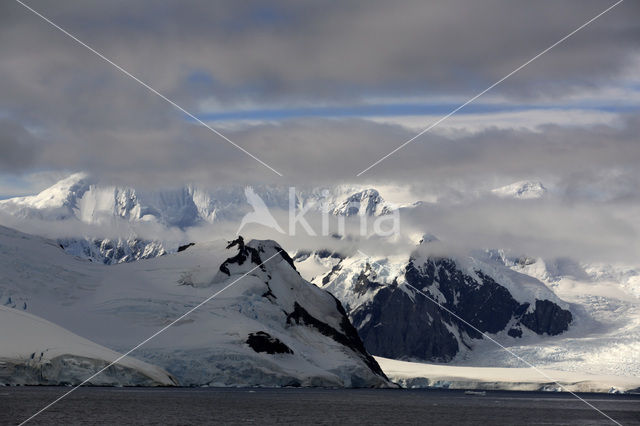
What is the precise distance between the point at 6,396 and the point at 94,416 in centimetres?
4370

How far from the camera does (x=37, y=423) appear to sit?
474ft

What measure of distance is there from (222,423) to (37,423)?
100ft

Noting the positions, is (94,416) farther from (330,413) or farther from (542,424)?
(542,424)

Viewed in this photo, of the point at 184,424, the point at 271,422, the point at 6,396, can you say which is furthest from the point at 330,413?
the point at 6,396

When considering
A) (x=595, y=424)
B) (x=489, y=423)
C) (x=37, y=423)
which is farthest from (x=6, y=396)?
(x=595, y=424)

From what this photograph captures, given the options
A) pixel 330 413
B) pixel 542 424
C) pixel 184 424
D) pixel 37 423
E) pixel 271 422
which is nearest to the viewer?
pixel 37 423

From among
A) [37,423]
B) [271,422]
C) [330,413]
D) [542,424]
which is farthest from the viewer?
[330,413]

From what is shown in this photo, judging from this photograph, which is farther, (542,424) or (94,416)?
(542,424)

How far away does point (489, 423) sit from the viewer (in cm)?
18625

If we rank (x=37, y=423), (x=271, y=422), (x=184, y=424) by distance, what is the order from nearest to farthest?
(x=37, y=423)
(x=184, y=424)
(x=271, y=422)

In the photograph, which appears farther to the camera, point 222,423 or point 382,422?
point 382,422

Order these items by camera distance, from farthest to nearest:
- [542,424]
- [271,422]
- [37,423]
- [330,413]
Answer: [330,413] < [542,424] < [271,422] < [37,423]

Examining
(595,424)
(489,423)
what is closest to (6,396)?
(489,423)

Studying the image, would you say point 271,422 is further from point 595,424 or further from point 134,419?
point 595,424
